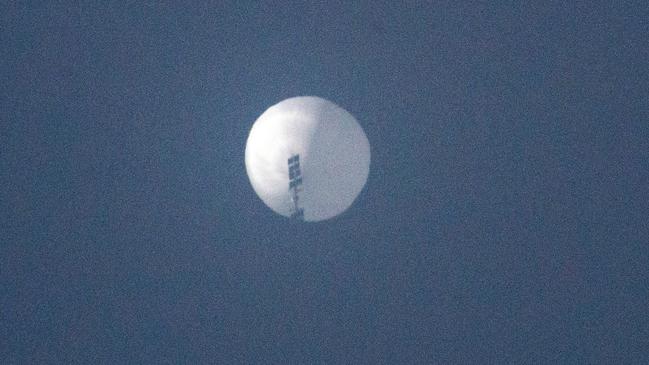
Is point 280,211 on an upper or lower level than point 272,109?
lower

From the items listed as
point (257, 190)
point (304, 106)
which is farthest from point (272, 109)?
point (257, 190)

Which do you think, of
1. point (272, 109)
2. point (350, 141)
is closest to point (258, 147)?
Result: point (272, 109)

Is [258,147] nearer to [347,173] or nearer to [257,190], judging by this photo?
→ [257,190]

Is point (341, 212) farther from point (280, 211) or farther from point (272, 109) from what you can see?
point (272, 109)

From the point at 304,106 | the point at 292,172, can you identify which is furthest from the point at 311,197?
the point at 304,106

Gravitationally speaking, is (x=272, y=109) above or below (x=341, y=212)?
above
